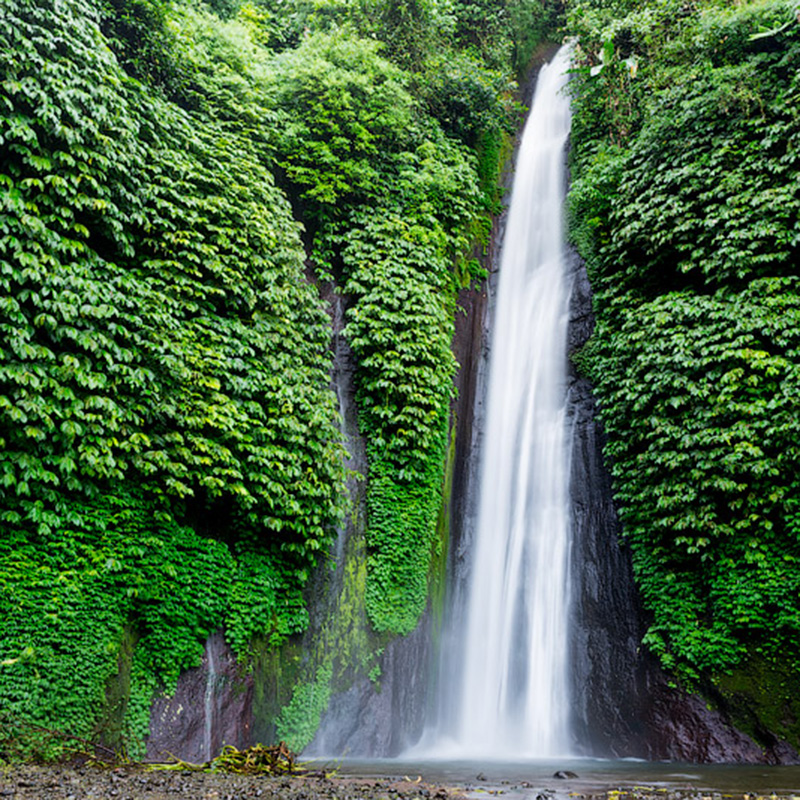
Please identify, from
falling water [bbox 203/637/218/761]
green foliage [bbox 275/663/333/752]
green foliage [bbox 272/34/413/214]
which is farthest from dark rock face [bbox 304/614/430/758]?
green foliage [bbox 272/34/413/214]

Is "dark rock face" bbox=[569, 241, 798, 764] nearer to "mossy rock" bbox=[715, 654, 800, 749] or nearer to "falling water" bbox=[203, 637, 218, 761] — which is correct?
"mossy rock" bbox=[715, 654, 800, 749]

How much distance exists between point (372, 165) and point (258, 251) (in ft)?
14.2

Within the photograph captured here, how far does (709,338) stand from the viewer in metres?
8.87

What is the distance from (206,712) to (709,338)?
9.07 meters

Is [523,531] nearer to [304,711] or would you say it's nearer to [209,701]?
[304,711]

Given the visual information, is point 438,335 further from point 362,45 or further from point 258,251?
point 362,45

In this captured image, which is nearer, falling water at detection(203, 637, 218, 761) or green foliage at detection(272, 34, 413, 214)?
falling water at detection(203, 637, 218, 761)

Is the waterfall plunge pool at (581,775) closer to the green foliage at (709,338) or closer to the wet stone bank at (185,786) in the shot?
the wet stone bank at (185,786)

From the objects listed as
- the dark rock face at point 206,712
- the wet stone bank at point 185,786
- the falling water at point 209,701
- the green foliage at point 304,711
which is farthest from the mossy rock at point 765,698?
the falling water at point 209,701

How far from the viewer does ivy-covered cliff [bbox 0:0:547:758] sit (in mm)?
6082

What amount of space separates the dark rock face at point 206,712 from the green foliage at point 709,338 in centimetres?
621

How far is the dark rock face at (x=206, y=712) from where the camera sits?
21.7 ft

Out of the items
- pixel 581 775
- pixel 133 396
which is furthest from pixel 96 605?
pixel 581 775

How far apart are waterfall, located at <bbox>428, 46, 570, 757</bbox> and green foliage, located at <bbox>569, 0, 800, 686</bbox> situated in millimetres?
1097
